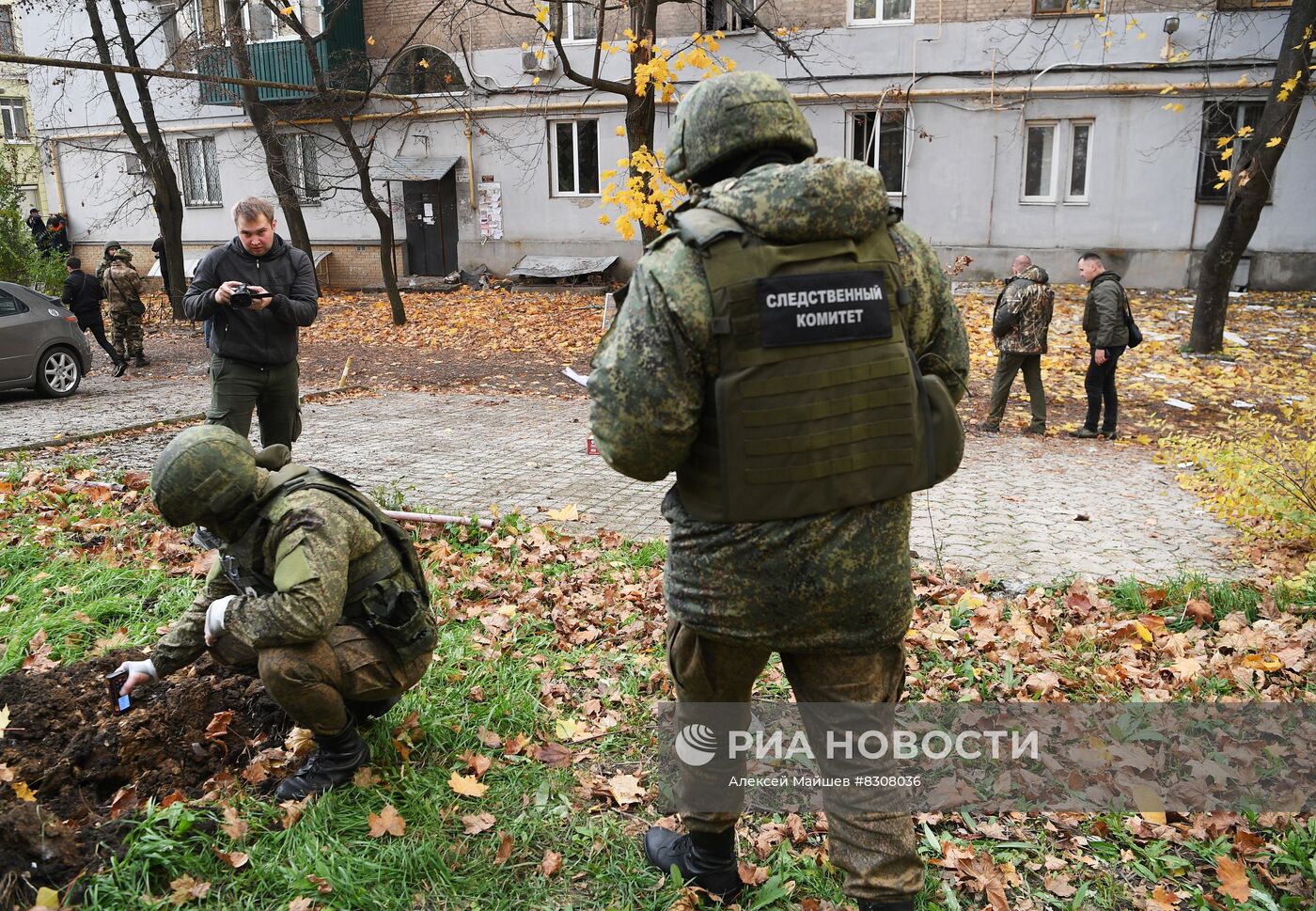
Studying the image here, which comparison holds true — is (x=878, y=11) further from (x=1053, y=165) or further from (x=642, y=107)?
(x=642, y=107)

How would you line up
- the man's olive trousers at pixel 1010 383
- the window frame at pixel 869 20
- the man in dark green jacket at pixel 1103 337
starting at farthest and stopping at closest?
1. the window frame at pixel 869 20
2. the man's olive trousers at pixel 1010 383
3. the man in dark green jacket at pixel 1103 337

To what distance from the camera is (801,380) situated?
2.20 m

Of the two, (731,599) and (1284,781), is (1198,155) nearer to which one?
(1284,781)

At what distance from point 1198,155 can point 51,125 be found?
30058 millimetres

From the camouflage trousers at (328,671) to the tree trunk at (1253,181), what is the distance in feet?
44.4

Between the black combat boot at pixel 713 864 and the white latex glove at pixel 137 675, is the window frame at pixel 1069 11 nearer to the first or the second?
the black combat boot at pixel 713 864

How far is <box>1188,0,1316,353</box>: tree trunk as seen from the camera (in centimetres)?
1274

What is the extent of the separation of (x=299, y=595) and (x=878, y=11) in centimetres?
2004

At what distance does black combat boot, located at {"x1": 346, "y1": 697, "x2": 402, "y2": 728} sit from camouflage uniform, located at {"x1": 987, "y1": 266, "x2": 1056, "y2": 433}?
332 inches

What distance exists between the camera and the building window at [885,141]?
1995 centimetres

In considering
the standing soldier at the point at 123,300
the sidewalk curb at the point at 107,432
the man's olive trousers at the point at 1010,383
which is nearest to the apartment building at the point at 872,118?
the standing soldier at the point at 123,300

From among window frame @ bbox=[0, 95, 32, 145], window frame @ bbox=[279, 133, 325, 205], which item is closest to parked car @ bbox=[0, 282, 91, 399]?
window frame @ bbox=[279, 133, 325, 205]

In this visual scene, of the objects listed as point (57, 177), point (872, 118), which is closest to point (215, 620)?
point (872, 118)

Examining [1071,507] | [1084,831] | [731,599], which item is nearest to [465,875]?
[731,599]
